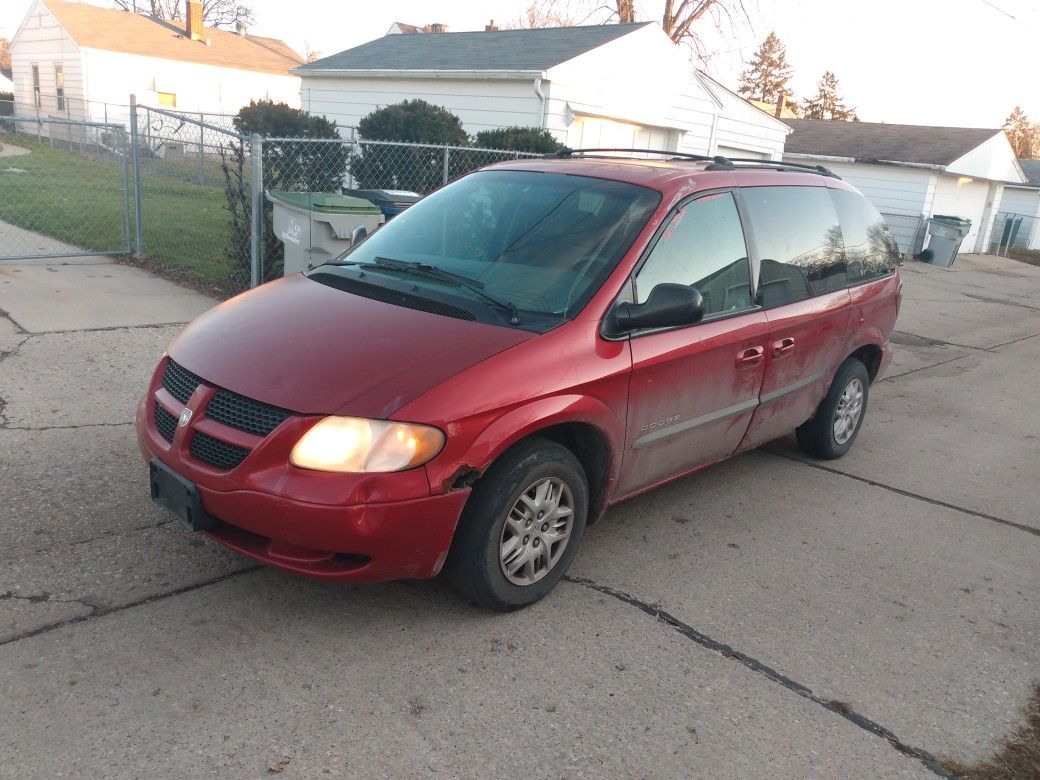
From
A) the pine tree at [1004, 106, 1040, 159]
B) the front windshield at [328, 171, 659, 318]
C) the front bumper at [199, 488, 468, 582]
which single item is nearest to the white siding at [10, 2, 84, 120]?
the front windshield at [328, 171, 659, 318]

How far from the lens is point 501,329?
3.46m

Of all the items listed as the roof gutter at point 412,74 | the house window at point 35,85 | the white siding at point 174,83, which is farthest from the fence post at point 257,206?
the house window at point 35,85

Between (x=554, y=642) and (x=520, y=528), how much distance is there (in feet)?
1.49

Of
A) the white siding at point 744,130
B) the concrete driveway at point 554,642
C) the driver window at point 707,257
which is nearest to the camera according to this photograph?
the concrete driveway at point 554,642

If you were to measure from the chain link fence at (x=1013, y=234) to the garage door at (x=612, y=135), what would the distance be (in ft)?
56.9

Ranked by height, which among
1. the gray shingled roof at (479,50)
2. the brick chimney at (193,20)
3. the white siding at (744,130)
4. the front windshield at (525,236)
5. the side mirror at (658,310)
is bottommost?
the side mirror at (658,310)

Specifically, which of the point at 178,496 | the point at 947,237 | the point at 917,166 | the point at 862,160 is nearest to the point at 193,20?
the point at 862,160

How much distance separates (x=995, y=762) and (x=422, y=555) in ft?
6.74

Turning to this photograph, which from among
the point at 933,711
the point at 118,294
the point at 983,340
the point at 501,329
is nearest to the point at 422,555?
the point at 501,329

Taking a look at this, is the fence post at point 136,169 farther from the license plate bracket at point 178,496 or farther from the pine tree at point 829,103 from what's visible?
the pine tree at point 829,103

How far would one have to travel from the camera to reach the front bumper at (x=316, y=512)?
296cm

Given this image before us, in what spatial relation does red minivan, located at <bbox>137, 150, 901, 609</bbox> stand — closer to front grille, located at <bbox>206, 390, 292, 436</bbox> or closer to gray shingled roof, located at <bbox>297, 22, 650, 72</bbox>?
front grille, located at <bbox>206, 390, 292, 436</bbox>

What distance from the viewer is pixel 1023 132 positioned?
71875 mm

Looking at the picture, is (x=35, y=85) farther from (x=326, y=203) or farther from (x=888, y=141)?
(x=326, y=203)
